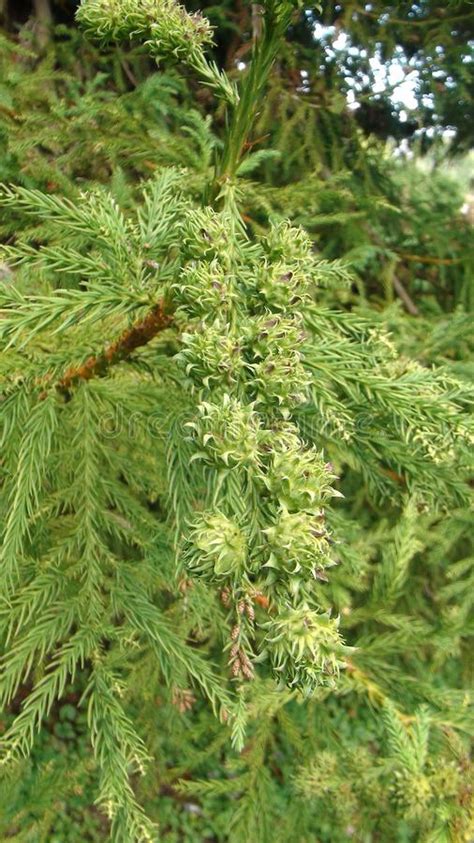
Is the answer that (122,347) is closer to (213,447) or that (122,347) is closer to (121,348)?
(121,348)

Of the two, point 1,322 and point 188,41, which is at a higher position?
point 188,41

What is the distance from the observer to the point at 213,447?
83cm

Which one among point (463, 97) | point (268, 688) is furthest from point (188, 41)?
point (463, 97)

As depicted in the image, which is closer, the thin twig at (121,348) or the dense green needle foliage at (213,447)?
the dense green needle foliage at (213,447)

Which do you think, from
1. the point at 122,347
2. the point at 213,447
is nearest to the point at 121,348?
the point at 122,347

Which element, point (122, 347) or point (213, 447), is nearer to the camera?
point (213, 447)

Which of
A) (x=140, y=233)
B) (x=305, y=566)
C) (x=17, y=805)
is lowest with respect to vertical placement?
(x=17, y=805)

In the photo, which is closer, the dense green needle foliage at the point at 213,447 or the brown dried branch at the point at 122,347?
the dense green needle foliage at the point at 213,447

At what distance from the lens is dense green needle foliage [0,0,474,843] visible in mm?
873

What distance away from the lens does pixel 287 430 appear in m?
0.90

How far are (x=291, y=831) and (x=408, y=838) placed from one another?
1.92m

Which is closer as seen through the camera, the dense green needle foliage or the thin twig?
the dense green needle foliage

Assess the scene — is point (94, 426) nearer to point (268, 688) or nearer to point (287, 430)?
point (287, 430)

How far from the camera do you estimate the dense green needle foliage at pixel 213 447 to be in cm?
87
